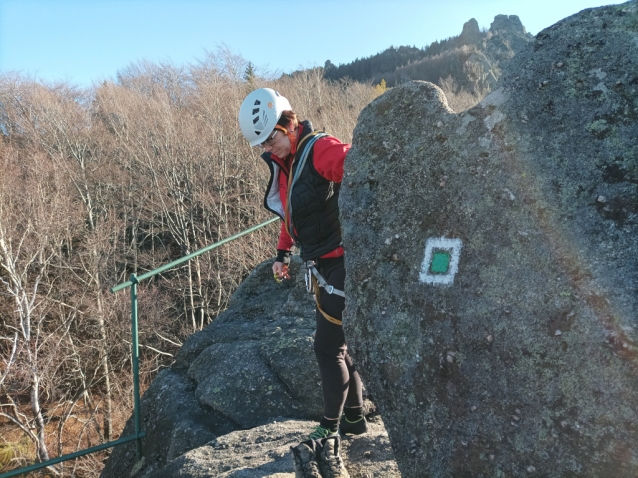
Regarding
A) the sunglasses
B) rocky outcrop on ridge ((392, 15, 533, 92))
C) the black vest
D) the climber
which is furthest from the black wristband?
rocky outcrop on ridge ((392, 15, 533, 92))

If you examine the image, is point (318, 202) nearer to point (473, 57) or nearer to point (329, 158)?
point (329, 158)

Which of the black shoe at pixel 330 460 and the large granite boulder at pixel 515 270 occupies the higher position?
the large granite boulder at pixel 515 270

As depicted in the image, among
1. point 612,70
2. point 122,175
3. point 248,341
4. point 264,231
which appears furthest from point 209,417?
point 122,175

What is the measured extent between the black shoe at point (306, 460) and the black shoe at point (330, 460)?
3 centimetres

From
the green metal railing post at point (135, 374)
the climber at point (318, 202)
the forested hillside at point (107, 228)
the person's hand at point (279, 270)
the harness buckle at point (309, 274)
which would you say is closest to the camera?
the climber at point (318, 202)

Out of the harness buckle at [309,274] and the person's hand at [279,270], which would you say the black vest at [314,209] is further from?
the person's hand at [279,270]

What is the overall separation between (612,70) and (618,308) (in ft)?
3.19

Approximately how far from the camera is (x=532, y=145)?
2.08 m

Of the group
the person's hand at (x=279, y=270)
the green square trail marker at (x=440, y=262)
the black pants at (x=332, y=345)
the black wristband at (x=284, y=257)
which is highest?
the green square trail marker at (x=440, y=262)

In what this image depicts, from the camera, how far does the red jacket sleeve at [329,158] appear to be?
266 cm

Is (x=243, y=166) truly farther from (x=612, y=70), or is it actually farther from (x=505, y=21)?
(x=505, y=21)

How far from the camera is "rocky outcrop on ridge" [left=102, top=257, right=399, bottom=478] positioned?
303 cm

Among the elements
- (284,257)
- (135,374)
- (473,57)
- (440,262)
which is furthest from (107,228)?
(473,57)

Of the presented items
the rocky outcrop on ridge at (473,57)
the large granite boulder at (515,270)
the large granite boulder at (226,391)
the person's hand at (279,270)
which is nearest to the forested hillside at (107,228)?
the large granite boulder at (226,391)
